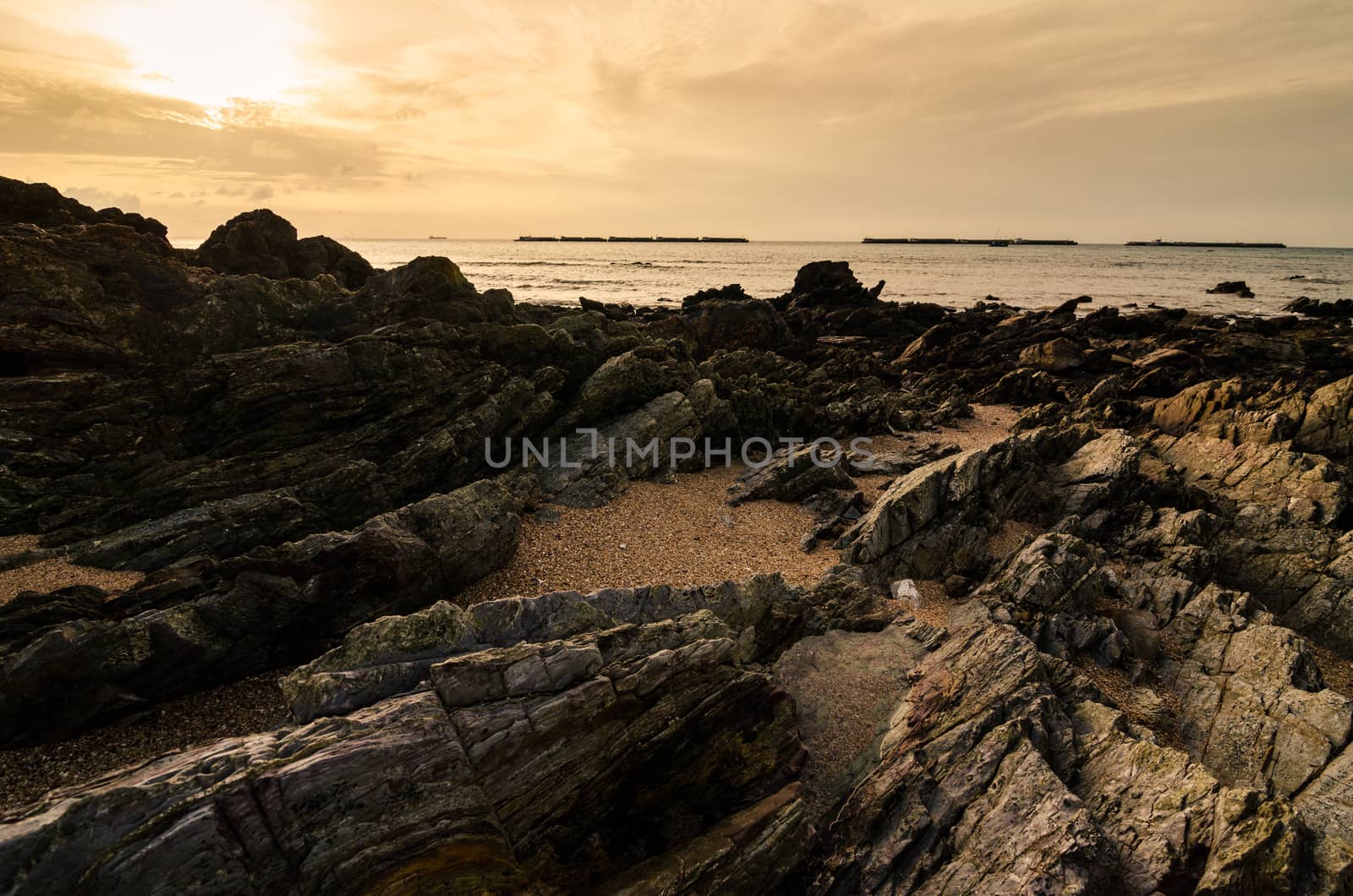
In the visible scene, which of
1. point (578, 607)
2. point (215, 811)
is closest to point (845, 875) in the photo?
point (578, 607)

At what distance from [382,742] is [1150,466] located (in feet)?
85.8

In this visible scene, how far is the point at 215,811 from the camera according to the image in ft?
20.5

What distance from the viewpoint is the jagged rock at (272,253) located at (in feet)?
120

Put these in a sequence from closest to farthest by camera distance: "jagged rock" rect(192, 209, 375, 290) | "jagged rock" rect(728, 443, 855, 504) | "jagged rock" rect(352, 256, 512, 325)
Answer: "jagged rock" rect(728, 443, 855, 504) < "jagged rock" rect(352, 256, 512, 325) < "jagged rock" rect(192, 209, 375, 290)

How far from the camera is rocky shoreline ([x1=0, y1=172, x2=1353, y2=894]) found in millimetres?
7523

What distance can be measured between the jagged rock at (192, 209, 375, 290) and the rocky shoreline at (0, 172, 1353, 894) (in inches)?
351

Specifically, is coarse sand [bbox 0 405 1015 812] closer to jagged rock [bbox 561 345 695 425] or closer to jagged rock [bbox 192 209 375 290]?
jagged rock [bbox 561 345 695 425]

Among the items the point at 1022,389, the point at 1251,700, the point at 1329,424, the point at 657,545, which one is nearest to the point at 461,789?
the point at 657,545

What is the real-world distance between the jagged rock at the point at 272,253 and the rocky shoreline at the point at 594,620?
8.92 m

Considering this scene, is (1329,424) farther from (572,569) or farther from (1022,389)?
(572,569)

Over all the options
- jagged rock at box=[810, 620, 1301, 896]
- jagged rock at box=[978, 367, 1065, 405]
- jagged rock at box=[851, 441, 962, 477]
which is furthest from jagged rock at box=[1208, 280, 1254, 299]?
jagged rock at box=[810, 620, 1301, 896]

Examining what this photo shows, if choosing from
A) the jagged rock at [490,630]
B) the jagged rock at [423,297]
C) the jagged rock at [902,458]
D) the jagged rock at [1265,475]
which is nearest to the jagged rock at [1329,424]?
the jagged rock at [1265,475]

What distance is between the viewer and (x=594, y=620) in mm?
10133

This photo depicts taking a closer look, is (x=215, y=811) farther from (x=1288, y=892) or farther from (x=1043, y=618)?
(x=1043, y=618)
